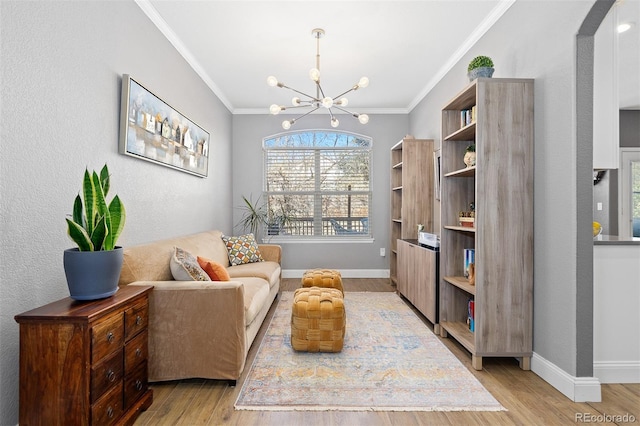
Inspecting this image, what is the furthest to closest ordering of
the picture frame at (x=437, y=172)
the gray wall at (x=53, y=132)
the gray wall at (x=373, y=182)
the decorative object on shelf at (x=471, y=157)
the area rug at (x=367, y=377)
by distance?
the gray wall at (x=373, y=182) < the picture frame at (x=437, y=172) < the decorative object on shelf at (x=471, y=157) < the area rug at (x=367, y=377) < the gray wall at (x=53, y=132)

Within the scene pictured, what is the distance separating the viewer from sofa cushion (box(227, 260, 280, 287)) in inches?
135

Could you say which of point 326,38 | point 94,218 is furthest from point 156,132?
point 326,38

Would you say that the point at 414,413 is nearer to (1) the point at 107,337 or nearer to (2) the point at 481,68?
(1) the point at 107,337

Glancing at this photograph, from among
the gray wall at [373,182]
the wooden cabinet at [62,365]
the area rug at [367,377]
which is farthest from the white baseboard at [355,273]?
the wooden cabinet at [62,365]

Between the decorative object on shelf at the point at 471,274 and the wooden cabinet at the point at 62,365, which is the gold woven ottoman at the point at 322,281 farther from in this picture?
the wooden cabinet at the point at 62,365

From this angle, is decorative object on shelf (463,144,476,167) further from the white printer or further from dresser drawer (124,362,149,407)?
dresser drawer (124,362,149,407)

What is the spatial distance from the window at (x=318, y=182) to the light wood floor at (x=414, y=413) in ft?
11.4

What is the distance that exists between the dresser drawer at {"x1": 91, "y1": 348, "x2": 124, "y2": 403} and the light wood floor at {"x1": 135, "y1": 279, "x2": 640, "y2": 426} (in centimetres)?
35

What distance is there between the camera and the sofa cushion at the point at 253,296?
2.43 metres

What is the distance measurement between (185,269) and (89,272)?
86 cm

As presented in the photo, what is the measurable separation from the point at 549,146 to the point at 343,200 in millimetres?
3543

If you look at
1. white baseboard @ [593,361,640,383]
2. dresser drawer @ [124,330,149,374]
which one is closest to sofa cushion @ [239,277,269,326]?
dresser drawer @ [124,330,149,374]

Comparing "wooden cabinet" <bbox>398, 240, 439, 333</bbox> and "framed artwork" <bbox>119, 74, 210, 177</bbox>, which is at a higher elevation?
"framed artwork" <bbox>119, 74, 210, 177</bbox>

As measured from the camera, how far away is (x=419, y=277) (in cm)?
343
